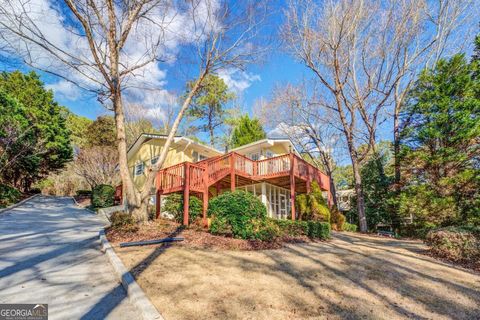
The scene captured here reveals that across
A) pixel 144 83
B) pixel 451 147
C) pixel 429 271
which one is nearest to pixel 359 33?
pixel 451 147

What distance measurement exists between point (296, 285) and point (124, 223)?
652 cm

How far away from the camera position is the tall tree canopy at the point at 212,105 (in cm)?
2833

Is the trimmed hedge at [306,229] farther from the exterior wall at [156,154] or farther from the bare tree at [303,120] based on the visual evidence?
the bare tree at [303,120]

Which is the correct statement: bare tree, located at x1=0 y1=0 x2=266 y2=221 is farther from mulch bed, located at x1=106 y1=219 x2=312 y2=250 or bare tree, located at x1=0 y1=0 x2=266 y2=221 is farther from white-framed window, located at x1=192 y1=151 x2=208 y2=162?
white-framed window, located at x1=192 y1=151 x2=208 y2=162

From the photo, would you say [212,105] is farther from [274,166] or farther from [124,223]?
[124,223]

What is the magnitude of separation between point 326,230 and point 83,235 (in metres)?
9.70

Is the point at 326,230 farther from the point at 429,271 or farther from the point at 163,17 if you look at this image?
the point at 163,17

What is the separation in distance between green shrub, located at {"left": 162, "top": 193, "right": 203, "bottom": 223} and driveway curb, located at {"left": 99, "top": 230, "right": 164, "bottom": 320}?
5464 millimetres

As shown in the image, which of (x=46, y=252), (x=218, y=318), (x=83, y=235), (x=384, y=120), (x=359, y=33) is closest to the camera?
(x=218, y=318)

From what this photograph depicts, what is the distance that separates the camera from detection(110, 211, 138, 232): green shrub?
8.26 m

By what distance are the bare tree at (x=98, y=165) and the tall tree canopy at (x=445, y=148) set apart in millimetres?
24450

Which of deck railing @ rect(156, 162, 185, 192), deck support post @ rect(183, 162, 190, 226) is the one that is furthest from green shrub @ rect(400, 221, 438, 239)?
deck railing @ rect(156, 162, 185, 192)

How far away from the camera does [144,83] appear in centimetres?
1088

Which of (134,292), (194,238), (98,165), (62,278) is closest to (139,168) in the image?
(98,165)
